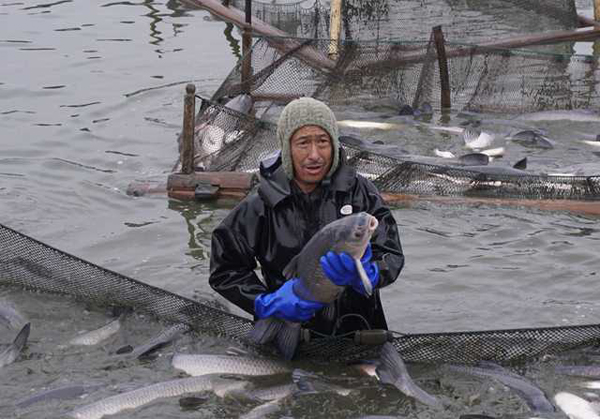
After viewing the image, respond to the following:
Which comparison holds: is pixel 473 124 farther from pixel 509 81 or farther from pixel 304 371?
pixel 304 371

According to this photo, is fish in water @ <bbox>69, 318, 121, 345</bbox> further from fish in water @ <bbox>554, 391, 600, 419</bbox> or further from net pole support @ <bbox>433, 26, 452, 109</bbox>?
net pole support @ <bbox>433, 26, 452, 109</bbox>

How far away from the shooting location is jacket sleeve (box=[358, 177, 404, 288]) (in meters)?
5.22

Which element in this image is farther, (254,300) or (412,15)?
(412,15)

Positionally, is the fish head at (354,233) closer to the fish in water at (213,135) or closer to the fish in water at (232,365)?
the fish in water at (232,365)

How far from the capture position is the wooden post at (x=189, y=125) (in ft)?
30.4

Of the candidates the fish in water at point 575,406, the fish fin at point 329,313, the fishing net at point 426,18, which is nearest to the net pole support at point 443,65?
the fishing net at point 426,18

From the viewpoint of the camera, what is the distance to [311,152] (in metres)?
5.22

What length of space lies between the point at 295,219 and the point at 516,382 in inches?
61.8

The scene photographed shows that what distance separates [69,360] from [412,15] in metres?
11.6

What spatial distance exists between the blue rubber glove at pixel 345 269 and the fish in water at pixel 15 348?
2382mm

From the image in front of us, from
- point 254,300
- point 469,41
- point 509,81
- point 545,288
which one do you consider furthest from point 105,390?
point 469,41

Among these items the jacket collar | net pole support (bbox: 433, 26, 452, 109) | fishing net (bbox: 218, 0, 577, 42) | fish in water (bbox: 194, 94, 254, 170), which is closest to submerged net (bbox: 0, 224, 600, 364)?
the jacket collar

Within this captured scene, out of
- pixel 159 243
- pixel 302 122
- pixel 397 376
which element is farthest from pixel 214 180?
pixel 302 122

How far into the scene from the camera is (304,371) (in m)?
5.79
